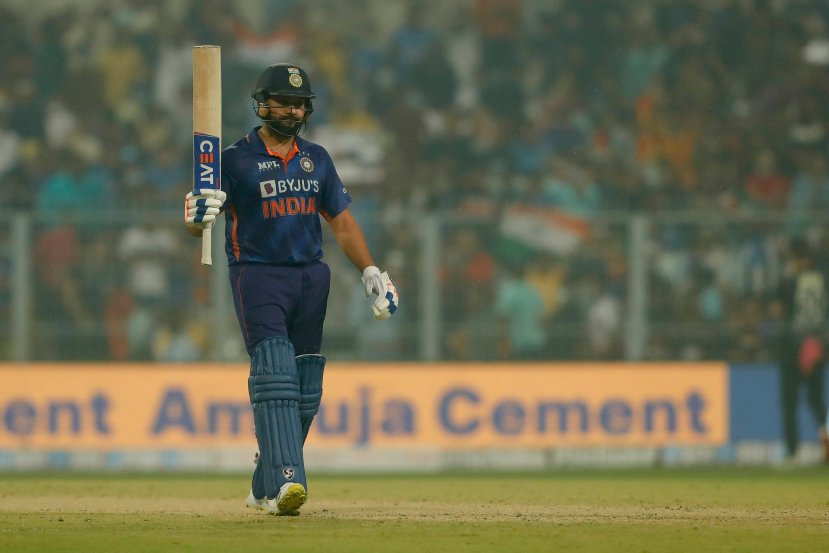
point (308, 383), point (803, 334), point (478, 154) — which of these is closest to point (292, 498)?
point (308, 383)

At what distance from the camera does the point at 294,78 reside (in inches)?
288

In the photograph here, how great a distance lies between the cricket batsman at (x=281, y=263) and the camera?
278 inches

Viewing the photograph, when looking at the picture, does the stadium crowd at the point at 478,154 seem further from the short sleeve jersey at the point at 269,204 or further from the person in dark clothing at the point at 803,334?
the short sleeve jersey at the point at 269,204

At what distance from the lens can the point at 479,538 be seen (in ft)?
20.8

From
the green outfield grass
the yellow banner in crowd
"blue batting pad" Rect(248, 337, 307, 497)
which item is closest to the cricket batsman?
"blue batting pad" Rect(248, 337, 307, 497)

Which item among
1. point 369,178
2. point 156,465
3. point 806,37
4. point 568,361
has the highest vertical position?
point 806,37

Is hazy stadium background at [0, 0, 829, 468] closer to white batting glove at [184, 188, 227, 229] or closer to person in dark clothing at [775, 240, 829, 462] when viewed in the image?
person in dark clothing at [775, 240, 829, 462]

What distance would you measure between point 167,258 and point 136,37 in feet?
16.9

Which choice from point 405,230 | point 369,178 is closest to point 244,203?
point 405,230

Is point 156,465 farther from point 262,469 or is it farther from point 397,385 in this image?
point 262,469

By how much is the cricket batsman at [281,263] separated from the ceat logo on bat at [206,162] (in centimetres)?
6

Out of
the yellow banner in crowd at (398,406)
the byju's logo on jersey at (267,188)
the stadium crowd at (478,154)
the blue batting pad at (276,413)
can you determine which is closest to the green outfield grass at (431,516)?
the blue batting pad at (276,413)

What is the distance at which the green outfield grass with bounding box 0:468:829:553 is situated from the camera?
6.13 meters

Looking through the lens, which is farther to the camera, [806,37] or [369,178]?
[806,37]
